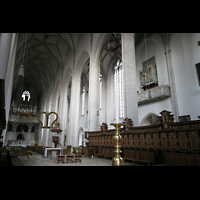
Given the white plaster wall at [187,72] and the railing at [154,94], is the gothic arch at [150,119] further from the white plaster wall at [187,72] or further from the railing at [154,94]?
the white plaster wall at [187,72]

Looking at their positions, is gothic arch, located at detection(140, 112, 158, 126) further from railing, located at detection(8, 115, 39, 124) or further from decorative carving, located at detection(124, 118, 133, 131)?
railing, located at detection(8, 115, 39, 124)

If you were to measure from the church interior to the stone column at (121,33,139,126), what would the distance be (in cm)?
5

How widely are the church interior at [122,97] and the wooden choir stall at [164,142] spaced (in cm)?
3

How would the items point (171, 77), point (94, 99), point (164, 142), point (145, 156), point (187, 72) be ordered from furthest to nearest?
point (94, 99), point (171, 77), point (187, 72), point (145, 156), point (164, 142)

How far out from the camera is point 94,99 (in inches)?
460

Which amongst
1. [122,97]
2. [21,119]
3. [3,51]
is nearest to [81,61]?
[122,97]

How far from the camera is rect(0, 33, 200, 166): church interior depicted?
5121mm

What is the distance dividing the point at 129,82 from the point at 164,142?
364cm

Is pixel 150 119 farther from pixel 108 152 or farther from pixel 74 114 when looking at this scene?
pixel 74 114

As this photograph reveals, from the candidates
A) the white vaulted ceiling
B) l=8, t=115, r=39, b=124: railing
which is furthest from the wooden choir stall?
l=8, t=115, r=39, b=124: railing

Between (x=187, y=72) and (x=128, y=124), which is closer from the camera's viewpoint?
(x=128, y=124)

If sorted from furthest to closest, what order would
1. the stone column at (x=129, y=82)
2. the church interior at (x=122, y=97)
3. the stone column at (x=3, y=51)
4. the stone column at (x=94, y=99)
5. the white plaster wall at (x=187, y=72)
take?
the stone column at (x=94, y=99) → the white plaster wall at (x=187, y=72) → the stone column at (x=129, y=82) → the church interior at (x=122, y=97) → the stone column at (x=3, y=51)

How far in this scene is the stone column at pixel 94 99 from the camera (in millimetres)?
11275

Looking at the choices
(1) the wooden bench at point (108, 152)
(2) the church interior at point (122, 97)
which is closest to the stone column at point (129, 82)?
(2) the church interior at point (122, 97)
